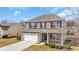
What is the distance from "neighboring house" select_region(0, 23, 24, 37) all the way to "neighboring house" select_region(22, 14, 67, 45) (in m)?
0.08

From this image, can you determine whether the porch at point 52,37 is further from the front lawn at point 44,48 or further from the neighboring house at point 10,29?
the neighboring house at point 10,29

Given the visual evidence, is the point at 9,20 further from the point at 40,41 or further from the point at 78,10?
the point at 78,10

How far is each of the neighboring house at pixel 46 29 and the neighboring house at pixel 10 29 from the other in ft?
0.27

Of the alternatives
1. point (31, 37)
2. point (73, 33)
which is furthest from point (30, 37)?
point (73, 33)

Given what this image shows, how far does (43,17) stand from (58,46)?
1.41 feet

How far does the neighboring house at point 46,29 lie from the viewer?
8.95 ft

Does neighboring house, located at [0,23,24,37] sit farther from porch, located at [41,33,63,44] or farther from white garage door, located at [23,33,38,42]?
porch, located at [41,33,63,44]

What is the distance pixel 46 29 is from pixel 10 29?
0.48m

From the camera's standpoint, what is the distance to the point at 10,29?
2746 mm

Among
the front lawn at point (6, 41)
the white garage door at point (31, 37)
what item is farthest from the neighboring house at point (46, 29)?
the front lawn at point (6, 41)

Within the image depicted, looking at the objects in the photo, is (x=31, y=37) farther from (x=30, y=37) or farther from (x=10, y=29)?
(x=10, y=29)
